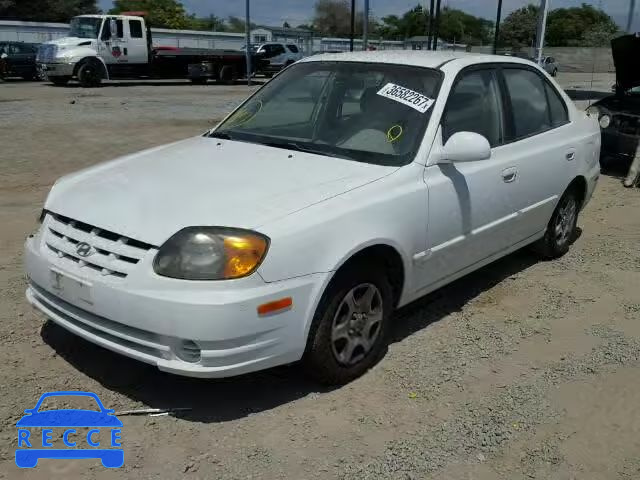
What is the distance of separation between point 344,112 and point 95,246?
177 cm

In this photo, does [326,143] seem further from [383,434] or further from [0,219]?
[0,219]

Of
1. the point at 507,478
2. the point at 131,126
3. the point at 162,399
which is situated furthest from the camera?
the point at 131,126

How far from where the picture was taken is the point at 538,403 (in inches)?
129

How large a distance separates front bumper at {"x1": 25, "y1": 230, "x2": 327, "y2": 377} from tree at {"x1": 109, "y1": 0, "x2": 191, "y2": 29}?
72.2m

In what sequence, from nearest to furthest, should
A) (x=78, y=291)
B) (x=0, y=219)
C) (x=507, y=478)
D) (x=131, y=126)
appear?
(x=507, y=478)
(x=78, y=291)
(x=0, y=219)
(x=131, y=126)

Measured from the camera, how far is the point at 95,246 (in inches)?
115

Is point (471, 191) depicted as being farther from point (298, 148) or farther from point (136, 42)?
point (136, 42)

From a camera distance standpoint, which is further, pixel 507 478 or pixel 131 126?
pixel 131 126

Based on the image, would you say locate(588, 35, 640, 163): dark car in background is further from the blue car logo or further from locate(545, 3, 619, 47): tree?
locate(545, 3, 619, 47): tree

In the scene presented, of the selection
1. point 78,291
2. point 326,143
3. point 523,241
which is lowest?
point 523,241

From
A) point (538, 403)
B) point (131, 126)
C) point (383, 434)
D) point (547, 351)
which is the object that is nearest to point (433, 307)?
point (547, 351)

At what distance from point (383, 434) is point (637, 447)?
1.19m

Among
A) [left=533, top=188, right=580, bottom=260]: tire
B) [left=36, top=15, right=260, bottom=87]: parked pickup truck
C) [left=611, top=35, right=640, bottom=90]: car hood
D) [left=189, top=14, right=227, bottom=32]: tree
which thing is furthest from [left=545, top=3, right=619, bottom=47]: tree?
[left=533, top=188, right=580, bottom=260]: tire

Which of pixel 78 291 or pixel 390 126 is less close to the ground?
pixel 390 126
